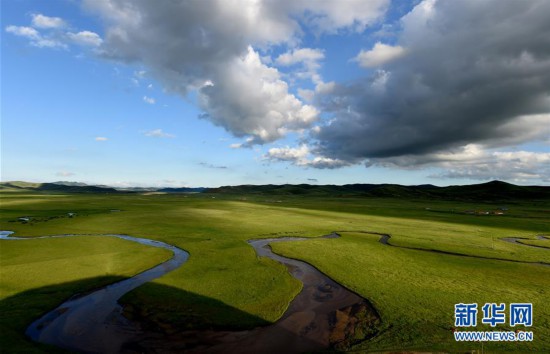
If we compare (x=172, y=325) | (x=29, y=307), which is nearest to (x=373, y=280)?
(x=172, y=325)

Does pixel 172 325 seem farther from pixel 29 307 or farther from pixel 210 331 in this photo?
pixel 29 307

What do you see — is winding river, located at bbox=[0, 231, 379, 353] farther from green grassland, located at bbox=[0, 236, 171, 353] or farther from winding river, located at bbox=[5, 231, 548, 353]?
green grassland, located at bbox=[0, 236, 171, 353]

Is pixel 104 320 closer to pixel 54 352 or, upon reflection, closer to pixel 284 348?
pixel 54 352

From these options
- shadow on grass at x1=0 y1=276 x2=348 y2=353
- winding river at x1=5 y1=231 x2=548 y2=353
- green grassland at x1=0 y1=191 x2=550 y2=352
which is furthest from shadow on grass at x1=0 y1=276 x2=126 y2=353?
green grassland at x1=0 y1=191 x2=550 y2=352

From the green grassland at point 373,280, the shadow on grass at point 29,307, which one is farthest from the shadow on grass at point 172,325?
the green grassland at point 373,280

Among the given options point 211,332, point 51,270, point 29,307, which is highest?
point 51,270

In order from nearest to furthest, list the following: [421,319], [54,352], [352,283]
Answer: [54,352], [421,319], [352,283]

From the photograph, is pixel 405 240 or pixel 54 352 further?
pixel 405 240

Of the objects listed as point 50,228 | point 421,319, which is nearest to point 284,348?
point 421,319

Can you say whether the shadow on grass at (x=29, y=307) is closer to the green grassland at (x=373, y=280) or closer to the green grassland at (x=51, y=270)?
the green grassland at (x=51, y=270)
